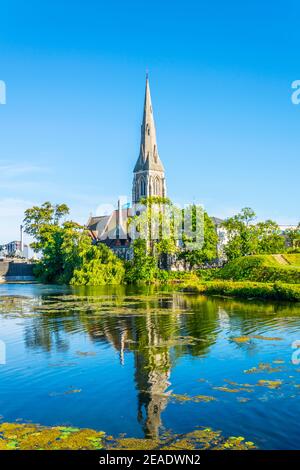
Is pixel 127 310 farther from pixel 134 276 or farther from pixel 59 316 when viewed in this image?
pixel 134 276

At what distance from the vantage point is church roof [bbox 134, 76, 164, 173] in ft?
358

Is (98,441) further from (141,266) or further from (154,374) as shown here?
(141,266)

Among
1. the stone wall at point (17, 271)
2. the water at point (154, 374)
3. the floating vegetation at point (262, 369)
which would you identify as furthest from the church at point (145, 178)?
the floating vegetation at point (262, 369)

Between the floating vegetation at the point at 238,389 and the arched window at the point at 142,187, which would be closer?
the floating vegetation at the point at 238,389

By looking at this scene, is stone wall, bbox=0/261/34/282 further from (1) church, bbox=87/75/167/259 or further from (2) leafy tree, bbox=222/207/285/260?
(2) leafy tree, bbox=222/207/285/260

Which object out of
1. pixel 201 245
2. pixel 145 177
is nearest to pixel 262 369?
pixel 201 245

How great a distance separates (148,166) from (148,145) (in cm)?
616

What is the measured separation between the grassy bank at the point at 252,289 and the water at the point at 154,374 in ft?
29.5

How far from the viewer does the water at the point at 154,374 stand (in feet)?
35.5

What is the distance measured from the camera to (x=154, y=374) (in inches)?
585

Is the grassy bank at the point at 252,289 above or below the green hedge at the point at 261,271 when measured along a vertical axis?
below

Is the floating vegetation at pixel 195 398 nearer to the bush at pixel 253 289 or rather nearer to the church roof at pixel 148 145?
the bush at pixel 253 289

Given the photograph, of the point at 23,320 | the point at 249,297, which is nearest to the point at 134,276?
the point at 249,297

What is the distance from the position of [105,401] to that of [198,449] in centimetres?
385
